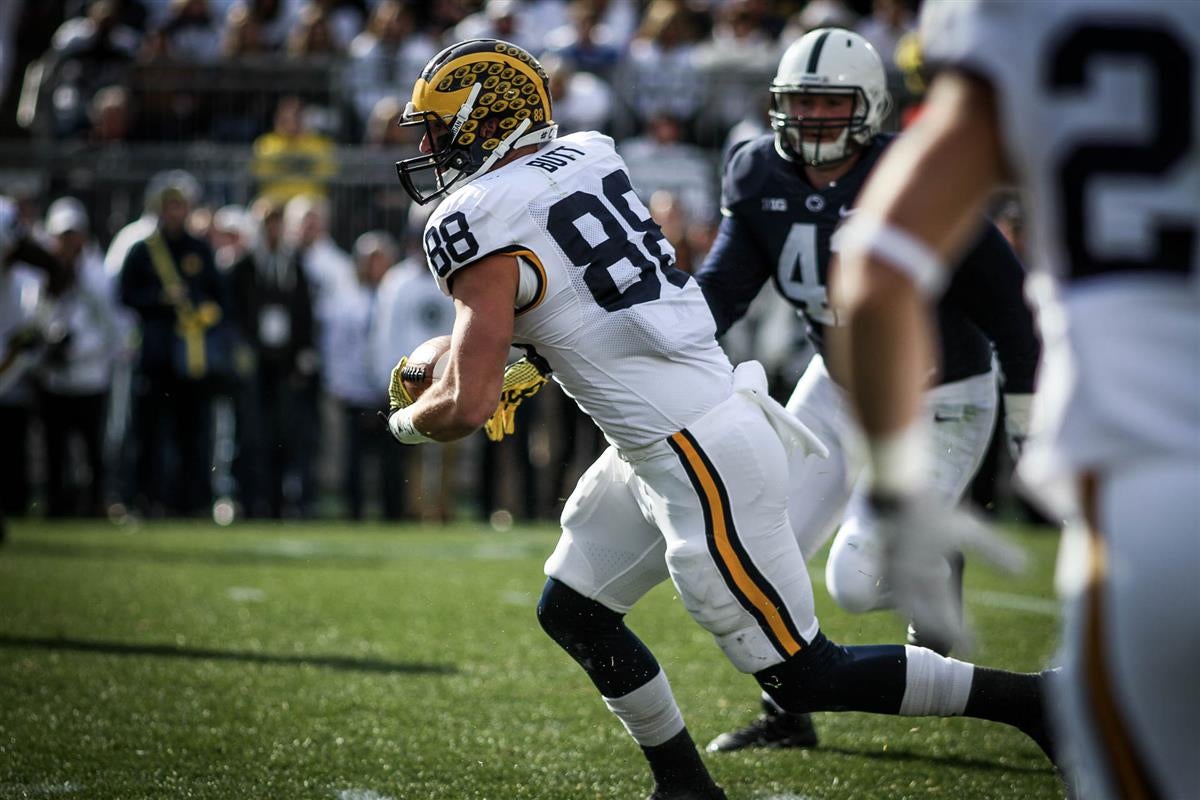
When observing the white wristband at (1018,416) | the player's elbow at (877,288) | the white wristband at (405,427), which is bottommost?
the white wristband at (1018,416)

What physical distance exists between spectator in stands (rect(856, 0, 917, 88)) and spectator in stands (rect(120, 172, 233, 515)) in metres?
5.11

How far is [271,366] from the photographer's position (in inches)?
403

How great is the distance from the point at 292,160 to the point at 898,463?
9.66m

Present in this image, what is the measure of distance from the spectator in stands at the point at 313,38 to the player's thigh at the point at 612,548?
8526 mm

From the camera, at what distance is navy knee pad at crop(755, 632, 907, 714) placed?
10.7 feet

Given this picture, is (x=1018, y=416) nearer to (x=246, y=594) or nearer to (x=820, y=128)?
(x=820, y=128)

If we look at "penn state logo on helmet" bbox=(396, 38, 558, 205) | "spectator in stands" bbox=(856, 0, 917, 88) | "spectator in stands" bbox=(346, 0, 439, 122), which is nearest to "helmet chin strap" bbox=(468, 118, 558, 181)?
"penn state logo on helmet" bbox=(396, 38, 558, 205)

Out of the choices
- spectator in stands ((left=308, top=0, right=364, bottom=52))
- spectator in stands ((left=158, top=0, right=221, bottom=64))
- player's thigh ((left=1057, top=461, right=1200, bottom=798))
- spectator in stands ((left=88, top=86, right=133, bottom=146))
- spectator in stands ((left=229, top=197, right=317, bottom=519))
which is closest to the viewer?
player's thigh ((left=1057, top=461, right=1200, bottom=798))

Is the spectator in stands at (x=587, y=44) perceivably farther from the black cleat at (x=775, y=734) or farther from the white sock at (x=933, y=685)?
the white sock at (x=933, y=685)

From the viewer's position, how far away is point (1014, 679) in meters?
3.40

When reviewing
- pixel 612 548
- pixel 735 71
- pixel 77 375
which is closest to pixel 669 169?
pixel 735 71

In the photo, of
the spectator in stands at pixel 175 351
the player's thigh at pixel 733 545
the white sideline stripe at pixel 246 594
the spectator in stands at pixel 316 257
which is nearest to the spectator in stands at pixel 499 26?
the spectator in stands at pixel 316 257

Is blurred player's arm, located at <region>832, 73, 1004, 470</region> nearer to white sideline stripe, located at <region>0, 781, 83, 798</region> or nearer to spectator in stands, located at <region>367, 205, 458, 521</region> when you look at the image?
white sideline stripe, located at <region>0, 781, 83, 798</region>

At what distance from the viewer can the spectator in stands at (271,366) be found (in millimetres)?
10102
